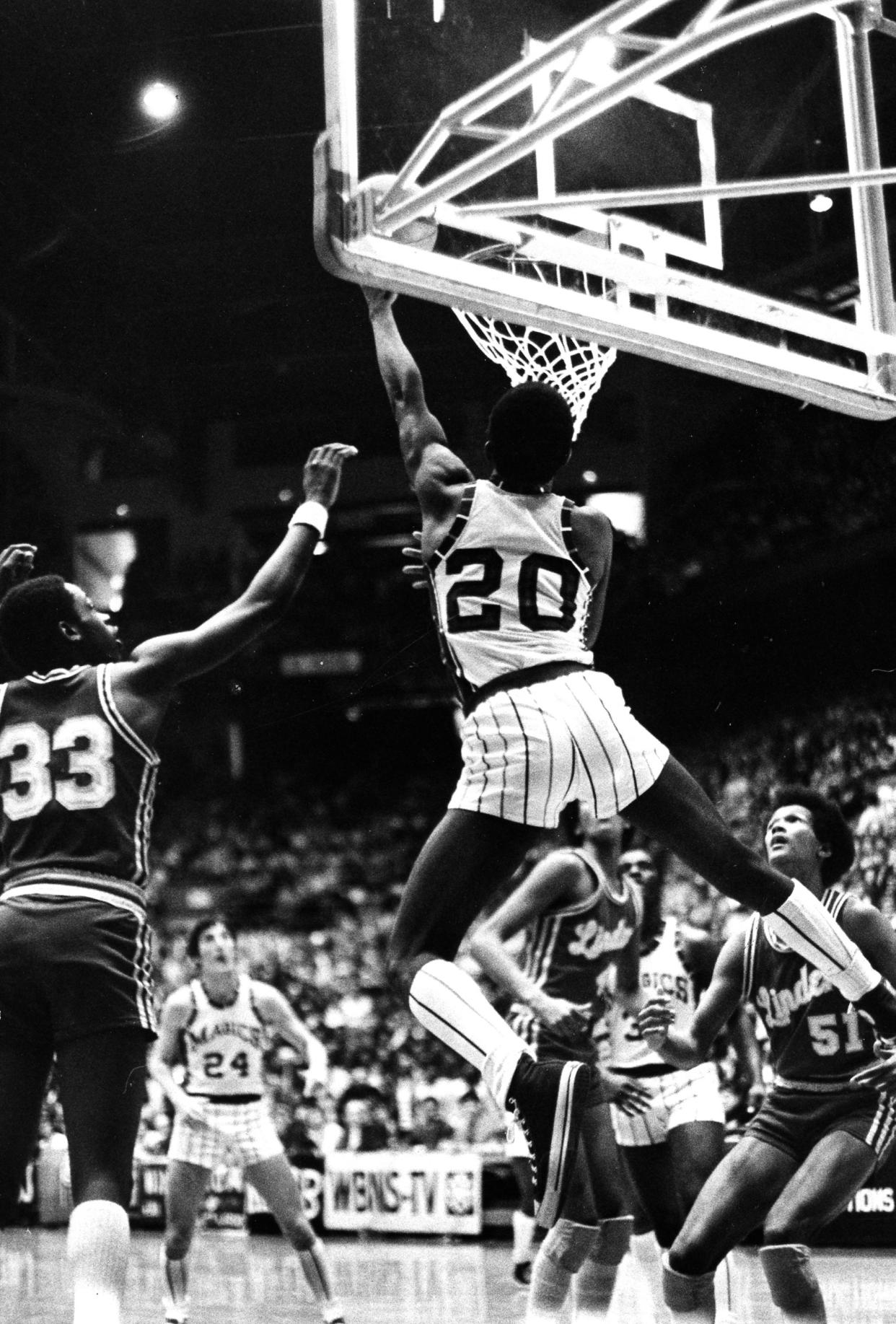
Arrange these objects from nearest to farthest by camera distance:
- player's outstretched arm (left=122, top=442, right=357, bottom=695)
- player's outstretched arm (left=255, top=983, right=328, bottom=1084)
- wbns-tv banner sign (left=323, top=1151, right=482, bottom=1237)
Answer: player's outstretched arm (left=122, top=442, right=357, bottom=695) < player's outstretched arm (left=255, top=983, right=328, bottom=1084) < wbns-tv banner sign (left=323, top=1151, right=482, bottom=1237)

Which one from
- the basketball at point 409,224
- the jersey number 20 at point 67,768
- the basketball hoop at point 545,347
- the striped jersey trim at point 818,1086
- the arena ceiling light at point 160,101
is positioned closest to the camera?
the jersey number 20 at point 67,768

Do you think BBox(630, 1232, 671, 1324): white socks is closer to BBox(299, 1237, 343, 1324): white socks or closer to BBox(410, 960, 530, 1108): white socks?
BBox(299, 1237, 343, 1324): white socks

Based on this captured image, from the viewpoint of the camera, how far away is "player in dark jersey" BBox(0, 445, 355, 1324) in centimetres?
399

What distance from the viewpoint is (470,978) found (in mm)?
4156

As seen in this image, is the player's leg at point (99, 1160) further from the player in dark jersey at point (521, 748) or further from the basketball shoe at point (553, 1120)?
the basketball shoe at point (553, 1120)

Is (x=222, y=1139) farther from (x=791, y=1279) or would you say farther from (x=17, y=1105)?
(x=17, y=1105)

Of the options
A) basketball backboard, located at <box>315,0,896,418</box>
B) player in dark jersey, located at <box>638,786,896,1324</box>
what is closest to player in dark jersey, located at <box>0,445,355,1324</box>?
basketball backboard, located at <box>315,0,896,418</box>

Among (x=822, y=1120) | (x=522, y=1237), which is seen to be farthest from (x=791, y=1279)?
(x=522, y=1237)

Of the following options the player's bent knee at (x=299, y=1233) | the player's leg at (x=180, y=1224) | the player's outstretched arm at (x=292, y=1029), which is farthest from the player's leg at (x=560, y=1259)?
the player's outstretched arm at (x=292, y=1029)

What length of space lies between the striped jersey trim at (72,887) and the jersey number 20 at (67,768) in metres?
0.17

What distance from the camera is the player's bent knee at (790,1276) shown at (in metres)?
5.15

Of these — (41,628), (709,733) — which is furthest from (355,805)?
(41,628)

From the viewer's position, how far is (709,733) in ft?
45.3

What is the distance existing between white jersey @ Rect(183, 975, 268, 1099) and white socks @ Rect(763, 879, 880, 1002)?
5.05 meters
